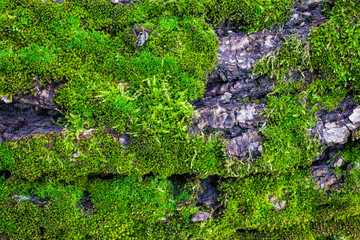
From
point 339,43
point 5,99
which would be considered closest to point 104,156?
point 5,99

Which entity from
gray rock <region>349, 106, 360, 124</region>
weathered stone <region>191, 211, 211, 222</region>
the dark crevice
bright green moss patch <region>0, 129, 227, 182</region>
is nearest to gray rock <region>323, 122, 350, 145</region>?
gray rock <region>349, 106, 360, 124</region>

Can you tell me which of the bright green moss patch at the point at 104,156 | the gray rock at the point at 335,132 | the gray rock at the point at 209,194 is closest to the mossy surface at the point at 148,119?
the bright green moss patch at the point at 104,156

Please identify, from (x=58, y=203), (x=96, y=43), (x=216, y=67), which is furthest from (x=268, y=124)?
(x=58, y=203)

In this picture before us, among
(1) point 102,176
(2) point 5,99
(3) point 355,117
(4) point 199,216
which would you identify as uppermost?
(2) point 5,99

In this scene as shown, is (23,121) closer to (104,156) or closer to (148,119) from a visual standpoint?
(104,156)

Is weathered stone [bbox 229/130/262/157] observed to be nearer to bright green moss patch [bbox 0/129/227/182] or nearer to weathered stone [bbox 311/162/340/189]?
bright green moss patch [bbox 0/129/227/182]

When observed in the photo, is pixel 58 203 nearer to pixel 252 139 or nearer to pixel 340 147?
pixel 252 139

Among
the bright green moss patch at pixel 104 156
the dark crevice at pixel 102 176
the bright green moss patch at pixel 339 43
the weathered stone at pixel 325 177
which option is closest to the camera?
the bright green moss patch at pixel 104 156

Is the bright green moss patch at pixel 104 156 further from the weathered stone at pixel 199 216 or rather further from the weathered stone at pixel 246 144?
the weathered stone at pixel 199 216
